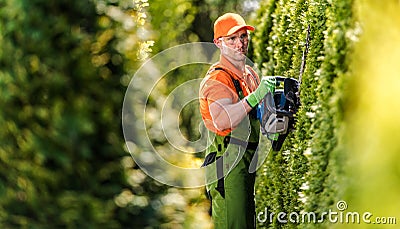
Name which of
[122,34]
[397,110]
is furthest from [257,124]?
[397,110]

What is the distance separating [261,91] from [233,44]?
40 centimetres

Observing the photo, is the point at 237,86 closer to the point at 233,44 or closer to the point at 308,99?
the point at 233,44

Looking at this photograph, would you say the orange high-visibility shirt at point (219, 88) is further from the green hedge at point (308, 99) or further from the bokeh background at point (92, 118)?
the green hedge at point (308, 99)

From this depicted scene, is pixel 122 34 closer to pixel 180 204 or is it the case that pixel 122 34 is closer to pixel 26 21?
pixel 26 21

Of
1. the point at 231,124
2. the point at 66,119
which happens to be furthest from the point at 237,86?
the point at 66,119

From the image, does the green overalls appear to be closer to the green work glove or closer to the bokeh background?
the green work glove

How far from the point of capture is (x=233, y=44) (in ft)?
13.6

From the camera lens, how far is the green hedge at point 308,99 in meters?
3.43

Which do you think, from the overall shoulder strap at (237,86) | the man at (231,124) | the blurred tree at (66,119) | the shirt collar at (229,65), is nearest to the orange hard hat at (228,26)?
the man at (231,124)

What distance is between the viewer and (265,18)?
6.00 meters

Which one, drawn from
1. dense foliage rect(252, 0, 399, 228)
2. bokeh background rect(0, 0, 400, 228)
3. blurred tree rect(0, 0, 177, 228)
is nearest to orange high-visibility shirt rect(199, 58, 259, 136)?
bokeh background rect(0, 0, 400, 228)

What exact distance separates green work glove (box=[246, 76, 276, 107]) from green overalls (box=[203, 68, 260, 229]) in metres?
0.12

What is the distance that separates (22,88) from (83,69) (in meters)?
0.34

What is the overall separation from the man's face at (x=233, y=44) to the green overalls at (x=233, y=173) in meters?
0.21
